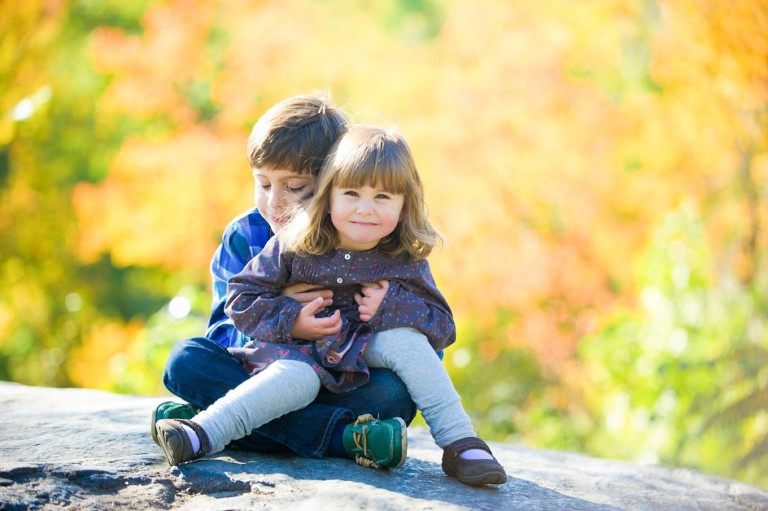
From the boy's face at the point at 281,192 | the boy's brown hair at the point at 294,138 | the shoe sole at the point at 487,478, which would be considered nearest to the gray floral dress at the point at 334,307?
the boy's face at the point at 281,192

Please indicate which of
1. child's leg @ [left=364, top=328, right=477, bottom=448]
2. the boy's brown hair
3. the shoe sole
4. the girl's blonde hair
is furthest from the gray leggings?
the boy's brown hair

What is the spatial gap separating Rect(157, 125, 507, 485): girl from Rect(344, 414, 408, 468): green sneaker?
3.7 inches

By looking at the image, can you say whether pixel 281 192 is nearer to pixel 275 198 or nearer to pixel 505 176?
pixel 275 198

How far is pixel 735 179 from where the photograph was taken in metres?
7.70

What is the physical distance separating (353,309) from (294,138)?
49 cm

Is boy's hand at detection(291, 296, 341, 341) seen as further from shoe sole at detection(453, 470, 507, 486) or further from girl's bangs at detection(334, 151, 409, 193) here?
shoe sole at detection(453, 470, 507, 486)

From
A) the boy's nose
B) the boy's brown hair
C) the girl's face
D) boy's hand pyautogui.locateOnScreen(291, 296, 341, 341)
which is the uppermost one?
the boy's brown hair

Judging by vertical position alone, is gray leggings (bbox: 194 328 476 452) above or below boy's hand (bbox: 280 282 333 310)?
below

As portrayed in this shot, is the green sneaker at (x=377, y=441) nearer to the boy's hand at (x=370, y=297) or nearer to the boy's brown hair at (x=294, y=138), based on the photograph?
the boy's hand at (x=370, y=297)

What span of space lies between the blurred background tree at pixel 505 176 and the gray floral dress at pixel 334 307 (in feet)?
10.3

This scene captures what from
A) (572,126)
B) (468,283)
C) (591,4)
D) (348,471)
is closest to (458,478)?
(348,471)

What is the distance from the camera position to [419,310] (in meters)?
2.35

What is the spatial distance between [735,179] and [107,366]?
6220mm

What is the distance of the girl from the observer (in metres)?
2.23
